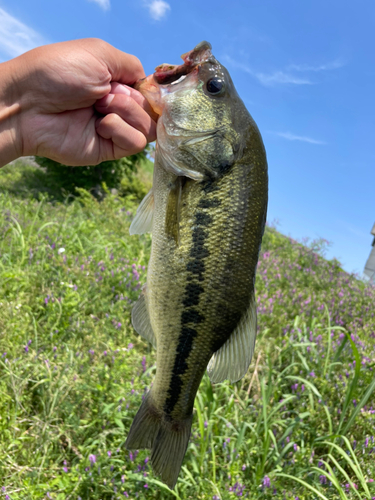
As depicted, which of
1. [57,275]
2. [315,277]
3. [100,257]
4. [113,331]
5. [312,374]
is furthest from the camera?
[315,277]

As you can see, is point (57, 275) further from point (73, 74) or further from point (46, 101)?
point (73, 74)

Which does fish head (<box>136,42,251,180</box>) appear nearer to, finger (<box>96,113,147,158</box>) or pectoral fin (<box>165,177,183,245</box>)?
pectoral fin (<box>165,177,183,245</box>)

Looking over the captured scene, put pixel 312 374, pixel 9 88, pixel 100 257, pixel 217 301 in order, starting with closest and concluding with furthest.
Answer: pixel 217 301
pixel 9 88
pixel 312 374
pixel 100 257

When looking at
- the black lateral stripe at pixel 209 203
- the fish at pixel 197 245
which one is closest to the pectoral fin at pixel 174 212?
the fish at pixel 197 245

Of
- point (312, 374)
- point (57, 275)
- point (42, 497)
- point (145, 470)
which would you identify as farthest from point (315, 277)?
point (42, 497)

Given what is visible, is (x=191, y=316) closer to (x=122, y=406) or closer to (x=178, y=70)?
(x=178, y=70)

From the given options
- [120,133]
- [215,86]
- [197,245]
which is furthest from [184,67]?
[197,245]

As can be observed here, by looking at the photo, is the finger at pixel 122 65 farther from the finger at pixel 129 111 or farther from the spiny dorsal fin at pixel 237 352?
the spiny dorsal fin at pixel 237 352

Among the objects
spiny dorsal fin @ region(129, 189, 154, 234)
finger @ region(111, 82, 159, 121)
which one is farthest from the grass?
finger @ region(111, 82, 159, 121)
